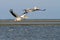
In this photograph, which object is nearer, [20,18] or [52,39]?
[20,18]

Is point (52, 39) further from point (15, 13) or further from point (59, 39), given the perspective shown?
point (15, 13)

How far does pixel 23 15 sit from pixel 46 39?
44.6ft

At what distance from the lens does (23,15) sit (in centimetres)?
1133

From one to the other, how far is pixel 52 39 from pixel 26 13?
1447 centimetres

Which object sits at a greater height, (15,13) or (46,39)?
(15,13)

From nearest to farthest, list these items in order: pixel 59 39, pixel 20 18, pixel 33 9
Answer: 1. pixel 33 9
2. pixel 20 18
3. pixel 59 39

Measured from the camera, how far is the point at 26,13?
1100 cm

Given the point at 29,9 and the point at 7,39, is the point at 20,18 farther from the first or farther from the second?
the point at 7,39

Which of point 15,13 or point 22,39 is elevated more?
point 15,13

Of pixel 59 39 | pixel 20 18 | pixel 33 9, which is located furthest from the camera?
pixel 59 39

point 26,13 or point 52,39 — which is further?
point 52,39

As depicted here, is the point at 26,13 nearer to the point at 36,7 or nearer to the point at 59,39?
the point at 36,7

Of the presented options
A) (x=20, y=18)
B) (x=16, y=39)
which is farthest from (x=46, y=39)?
(x=20, y=18)

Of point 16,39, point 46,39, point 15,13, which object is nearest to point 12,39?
point 16,39
